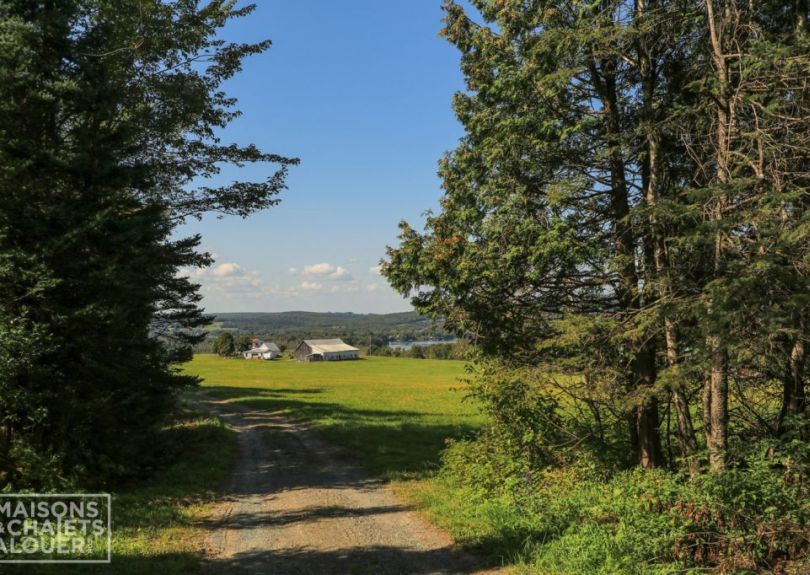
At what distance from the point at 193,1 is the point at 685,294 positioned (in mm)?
14737

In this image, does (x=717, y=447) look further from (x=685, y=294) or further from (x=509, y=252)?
(x=509, y=252)

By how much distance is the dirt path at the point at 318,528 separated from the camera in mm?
7102

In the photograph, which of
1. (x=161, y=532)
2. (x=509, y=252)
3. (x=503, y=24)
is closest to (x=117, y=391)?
(x=161, y=532)

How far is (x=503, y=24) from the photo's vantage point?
10.2m

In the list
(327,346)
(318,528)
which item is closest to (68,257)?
(318,528)

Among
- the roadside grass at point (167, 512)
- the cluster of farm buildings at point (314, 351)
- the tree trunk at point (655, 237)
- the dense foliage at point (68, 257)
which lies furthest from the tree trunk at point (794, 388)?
the cluster of farm buildings at point (314, 351)

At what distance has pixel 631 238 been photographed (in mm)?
9758

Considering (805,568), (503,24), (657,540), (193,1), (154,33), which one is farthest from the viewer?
(193,1)

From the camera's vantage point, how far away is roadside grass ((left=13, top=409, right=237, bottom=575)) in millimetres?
6910

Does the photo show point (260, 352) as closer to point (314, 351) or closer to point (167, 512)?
point (314, 351)

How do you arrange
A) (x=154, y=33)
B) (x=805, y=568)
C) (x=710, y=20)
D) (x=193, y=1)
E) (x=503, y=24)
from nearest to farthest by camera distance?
1. (x=805, y=568)
2. (x=710, y=20)
3. (x=503, y=24)
4. (x=154, y=33)
5. (x=193, y=1)

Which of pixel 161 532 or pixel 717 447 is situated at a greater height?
pixel 717 447

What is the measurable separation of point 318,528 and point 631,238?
7841mm

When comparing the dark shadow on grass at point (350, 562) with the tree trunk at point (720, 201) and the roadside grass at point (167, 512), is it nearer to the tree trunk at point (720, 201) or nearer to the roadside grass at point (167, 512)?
the roadside grass at point (167, 512)
